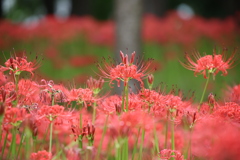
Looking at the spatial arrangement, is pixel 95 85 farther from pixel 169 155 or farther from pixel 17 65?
pixel 169 155

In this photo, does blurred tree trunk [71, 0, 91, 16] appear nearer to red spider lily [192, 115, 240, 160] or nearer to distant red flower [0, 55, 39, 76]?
distant red flower [0, 55, 39, 76]

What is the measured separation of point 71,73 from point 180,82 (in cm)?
226

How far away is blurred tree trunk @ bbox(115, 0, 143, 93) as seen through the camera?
5949mm

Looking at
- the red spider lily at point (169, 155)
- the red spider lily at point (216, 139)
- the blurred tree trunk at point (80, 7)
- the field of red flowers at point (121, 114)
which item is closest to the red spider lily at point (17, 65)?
the field of red flowers at point (121, 114)

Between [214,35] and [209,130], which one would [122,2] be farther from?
[209,130]

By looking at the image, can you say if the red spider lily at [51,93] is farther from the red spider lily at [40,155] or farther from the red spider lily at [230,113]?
the red spider lily at [230,113]

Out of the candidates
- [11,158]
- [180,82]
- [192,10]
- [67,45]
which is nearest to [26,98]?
[11,158]

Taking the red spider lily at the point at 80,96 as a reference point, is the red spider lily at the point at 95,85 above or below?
above

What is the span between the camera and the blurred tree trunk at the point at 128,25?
5.95m

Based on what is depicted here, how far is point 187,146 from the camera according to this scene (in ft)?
6.45

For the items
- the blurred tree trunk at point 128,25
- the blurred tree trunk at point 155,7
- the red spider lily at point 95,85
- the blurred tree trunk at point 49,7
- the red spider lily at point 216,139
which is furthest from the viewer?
the blurred tree trunk at point 49,7

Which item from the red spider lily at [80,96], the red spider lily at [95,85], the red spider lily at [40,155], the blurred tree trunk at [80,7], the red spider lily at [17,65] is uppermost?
the blurred tree trunk at [80,7]

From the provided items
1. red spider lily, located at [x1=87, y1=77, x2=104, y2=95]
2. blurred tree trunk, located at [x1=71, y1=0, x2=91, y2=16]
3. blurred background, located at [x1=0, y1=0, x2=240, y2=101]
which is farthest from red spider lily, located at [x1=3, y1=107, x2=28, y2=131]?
blurred tree trunk, located at [x1=71, y1=0, x2=91, y2=16]

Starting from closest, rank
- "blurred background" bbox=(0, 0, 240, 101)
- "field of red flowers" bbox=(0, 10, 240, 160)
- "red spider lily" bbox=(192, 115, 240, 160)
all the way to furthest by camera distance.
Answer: "red spider lily" bbox=(192, 115, 240, 160) < "field of red flowers" bbox=(0, 10, 240, 160) < "blurred background" bbox=(0, 0, 240, 101)
